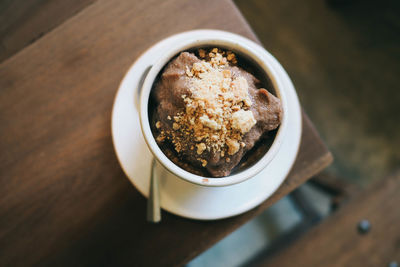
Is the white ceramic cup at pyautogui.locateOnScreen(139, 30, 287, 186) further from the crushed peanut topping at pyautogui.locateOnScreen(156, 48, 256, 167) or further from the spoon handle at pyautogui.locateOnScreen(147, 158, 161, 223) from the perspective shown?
the spoon handle at pyautogui.locateOnScreen(147, 158, 161, 223)

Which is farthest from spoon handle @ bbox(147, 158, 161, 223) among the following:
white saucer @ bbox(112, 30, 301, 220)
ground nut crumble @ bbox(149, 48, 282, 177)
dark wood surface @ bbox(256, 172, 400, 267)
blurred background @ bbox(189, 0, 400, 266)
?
blurred background @ bbox(189, 0, 400, 266)

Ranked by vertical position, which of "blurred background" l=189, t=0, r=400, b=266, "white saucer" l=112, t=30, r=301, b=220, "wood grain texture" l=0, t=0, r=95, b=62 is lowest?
"blurred background" l=189, t=0, r=400, b=266

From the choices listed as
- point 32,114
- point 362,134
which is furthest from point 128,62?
point 362,134

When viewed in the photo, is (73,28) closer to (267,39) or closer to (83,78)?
(83,78)

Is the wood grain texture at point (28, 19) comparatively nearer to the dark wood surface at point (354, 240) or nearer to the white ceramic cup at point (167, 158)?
the white ceramic cup at point (167, 158)

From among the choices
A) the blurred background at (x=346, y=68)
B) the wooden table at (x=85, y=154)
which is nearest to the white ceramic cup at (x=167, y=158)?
the wooden table at (x=85, y=154)
